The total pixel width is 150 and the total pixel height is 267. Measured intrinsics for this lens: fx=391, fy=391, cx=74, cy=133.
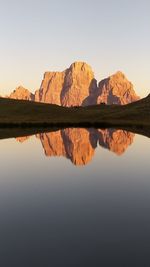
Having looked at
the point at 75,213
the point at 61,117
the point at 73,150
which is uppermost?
the point at 61,117

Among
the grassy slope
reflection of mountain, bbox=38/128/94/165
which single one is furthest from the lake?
the grassy slope

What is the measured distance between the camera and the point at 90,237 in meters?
20.2

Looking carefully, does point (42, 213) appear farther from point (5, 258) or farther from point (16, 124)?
point (16, 124)

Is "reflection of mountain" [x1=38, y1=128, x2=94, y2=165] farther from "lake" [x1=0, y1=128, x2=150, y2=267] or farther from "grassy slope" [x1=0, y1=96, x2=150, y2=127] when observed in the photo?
"grassy slope" [x1=0, y1=96, x2=150, y2=127]

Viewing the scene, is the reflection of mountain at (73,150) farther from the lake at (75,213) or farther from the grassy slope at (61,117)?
the grassy slope at (61,117)

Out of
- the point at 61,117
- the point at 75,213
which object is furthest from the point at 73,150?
the point at 61,117

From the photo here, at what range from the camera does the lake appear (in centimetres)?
1788

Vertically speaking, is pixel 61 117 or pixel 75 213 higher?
pixel 61 117

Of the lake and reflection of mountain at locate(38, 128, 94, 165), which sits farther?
reflection of mountain at locate(38, 128, 94, 165)

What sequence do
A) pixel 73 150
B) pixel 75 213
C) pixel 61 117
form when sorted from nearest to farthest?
pixel 75 213 < pixel 73 150 < pixel 61 117

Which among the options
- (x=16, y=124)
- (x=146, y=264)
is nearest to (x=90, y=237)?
(x=146, y=264)

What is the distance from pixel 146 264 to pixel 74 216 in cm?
789

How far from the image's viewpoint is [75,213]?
24.6 metres

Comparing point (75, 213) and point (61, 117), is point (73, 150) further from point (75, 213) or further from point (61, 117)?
point (61, 117)
